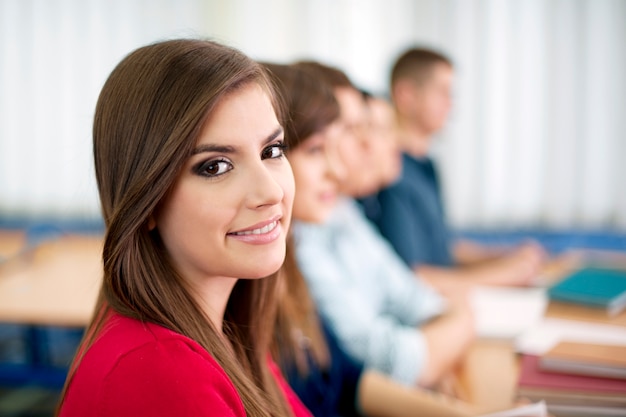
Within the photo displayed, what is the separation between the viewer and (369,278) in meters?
2.45

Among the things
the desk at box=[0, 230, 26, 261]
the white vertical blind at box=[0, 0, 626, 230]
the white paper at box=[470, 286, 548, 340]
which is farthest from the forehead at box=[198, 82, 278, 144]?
the white vertical blind at box=[0, 0, 626, 230]

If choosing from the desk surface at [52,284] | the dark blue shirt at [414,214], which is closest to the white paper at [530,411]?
the desk surface at [52,284]

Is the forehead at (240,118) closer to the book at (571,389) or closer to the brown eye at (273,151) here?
the brown eye at (273,151)

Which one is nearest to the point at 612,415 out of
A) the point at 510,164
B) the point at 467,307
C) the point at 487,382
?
the point at 487,382

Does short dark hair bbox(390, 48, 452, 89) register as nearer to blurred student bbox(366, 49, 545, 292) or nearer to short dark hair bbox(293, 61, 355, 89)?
blurred student bbox(366, 49, 545, 292)

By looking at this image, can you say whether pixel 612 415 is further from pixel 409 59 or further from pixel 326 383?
pixel 409 59

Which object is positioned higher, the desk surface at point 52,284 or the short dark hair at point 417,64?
the short dark hair at point 417,64

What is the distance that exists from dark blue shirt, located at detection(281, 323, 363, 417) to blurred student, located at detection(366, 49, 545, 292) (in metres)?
0.79

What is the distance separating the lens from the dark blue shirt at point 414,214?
2.92 metres

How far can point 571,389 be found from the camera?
149cm

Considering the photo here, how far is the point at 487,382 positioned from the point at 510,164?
245 cm

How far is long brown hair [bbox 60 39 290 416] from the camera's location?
958 mm

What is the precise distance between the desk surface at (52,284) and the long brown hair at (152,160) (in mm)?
1013

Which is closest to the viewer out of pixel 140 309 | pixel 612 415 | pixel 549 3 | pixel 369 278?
pixel 140 309
